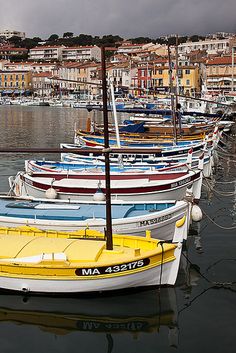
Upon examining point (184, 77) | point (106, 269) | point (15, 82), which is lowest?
point (106, 269)

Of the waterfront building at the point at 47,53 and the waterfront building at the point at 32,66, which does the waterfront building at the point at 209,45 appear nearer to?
the waterfront building at the point at 32,66

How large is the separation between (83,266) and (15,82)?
15213 centimetres

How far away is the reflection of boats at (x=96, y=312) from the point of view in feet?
33.9

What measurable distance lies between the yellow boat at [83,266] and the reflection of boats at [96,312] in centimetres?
31

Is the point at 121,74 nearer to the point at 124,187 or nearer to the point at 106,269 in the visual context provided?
the point at 124,187

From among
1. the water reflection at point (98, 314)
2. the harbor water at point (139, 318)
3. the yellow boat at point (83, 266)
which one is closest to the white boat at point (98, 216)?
the harbor water at point (139, 318)

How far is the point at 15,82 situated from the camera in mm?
155500

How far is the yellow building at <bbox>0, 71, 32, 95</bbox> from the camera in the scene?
15338 centimetres

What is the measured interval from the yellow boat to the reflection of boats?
313mm

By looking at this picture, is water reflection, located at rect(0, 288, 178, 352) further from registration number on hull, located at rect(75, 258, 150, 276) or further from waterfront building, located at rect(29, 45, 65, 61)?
waterfront building, located at rect(29, 45, 65, 61)

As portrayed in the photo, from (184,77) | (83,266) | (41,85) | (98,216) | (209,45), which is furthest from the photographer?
(209,45)

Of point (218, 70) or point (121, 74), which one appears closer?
point (218, 70)

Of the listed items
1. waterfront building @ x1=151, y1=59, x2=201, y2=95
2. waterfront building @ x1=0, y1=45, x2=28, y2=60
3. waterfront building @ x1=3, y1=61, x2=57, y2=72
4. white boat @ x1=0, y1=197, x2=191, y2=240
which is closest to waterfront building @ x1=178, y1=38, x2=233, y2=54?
waterfront building @ x1=3, y1=61, x2=57, y2=72

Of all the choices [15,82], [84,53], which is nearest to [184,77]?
[15,82]
